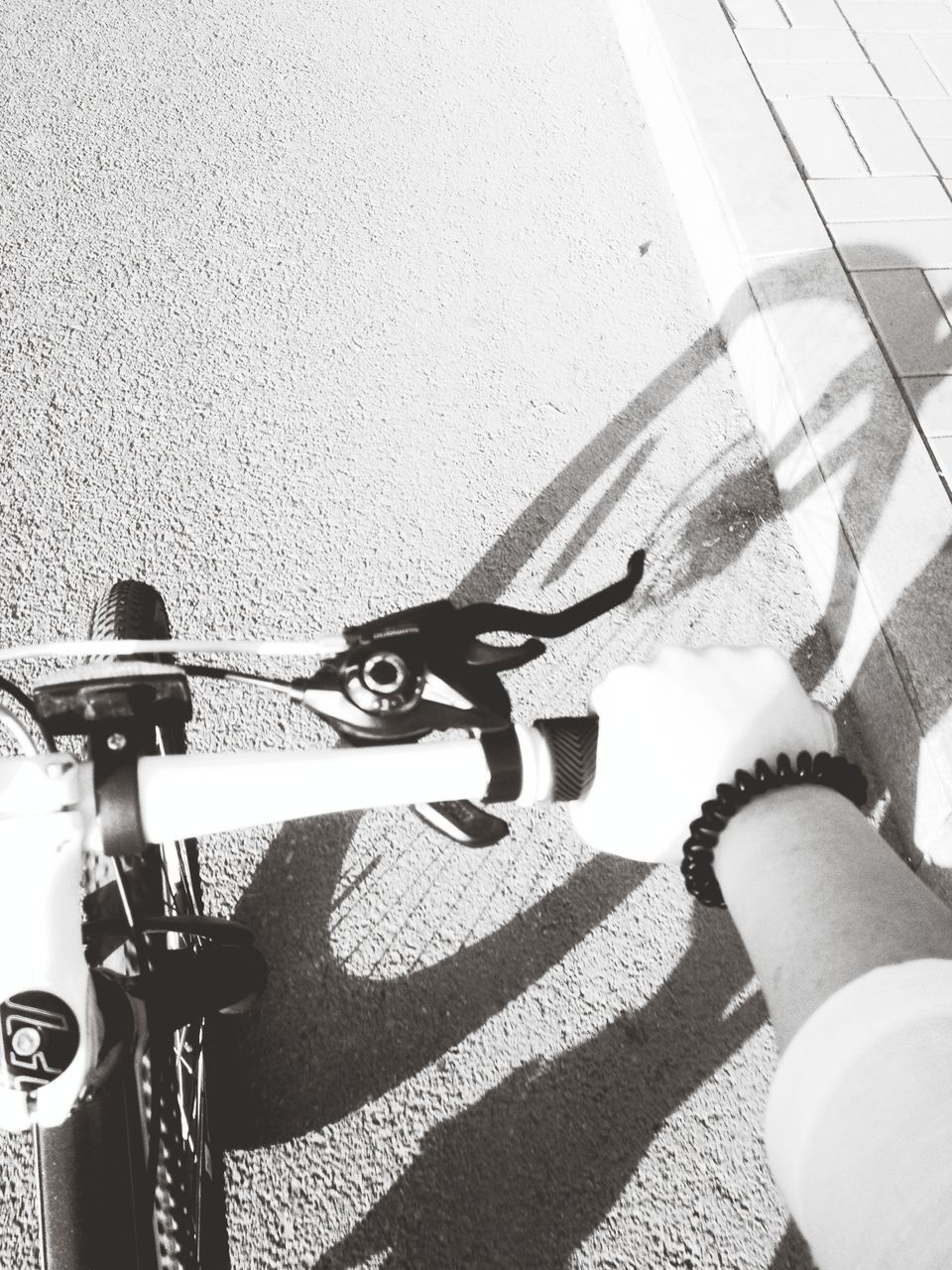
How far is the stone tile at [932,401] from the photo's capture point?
2510 millimetres

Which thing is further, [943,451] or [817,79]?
[817,79]

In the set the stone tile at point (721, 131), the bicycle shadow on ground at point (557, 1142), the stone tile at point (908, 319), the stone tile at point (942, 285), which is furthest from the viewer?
the stone tile at point (721, 131)

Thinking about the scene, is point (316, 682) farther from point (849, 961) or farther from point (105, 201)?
point (105, 201)

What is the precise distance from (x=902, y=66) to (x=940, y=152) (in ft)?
1.65

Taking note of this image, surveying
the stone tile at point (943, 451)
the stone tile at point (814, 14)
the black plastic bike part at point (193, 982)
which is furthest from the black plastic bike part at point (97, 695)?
the stone tile at point (814, 14)

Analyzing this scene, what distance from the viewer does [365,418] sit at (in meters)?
2.63

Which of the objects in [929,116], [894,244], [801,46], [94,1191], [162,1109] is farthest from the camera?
[801,46]

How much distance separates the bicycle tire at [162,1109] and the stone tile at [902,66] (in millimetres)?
3240

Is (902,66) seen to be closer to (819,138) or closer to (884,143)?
(884,143)

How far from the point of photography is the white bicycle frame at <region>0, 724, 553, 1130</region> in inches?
29.8

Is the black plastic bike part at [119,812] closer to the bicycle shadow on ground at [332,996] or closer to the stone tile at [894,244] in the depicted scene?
the bicycle shadow on ground at [332,996]

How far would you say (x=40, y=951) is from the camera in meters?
0.76

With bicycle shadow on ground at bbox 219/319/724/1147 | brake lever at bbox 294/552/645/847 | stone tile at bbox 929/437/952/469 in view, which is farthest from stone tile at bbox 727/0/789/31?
brake lever at bbox 294/552/645/847

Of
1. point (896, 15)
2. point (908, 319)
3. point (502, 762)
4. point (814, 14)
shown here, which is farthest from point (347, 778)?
point (896, 15)
